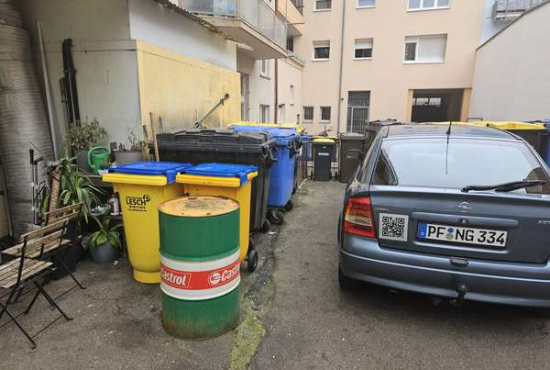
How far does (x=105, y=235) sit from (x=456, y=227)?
11.8 feet

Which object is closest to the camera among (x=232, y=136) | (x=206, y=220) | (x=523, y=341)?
(x=206, y=220)

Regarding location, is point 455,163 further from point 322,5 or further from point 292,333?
point 322,5

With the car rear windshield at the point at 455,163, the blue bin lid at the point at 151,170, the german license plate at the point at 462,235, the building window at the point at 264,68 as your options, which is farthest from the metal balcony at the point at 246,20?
the german license plate at the point at 462,235

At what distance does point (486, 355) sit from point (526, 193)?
4.08 ft

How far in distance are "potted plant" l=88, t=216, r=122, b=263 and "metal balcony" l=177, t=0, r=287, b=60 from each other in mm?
5468

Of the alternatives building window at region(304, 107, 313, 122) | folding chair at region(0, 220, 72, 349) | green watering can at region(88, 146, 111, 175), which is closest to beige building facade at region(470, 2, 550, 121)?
building window at region(304, 107, 313, 122)

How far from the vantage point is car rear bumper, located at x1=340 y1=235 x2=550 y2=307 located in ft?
8.37

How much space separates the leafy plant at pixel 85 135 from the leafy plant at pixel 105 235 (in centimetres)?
117

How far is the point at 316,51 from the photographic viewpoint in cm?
2009

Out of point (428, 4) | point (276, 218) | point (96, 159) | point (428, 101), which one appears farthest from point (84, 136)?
point (428, 101)

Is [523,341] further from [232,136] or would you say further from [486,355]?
[232,136]

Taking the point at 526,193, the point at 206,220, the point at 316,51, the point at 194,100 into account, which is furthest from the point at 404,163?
the point at 316,51

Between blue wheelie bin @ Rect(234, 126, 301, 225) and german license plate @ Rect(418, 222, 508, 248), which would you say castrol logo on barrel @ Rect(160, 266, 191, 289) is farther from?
blue wheelie bin @ Rect(234, 126, 301, 225)

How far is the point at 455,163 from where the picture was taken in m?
3.05
